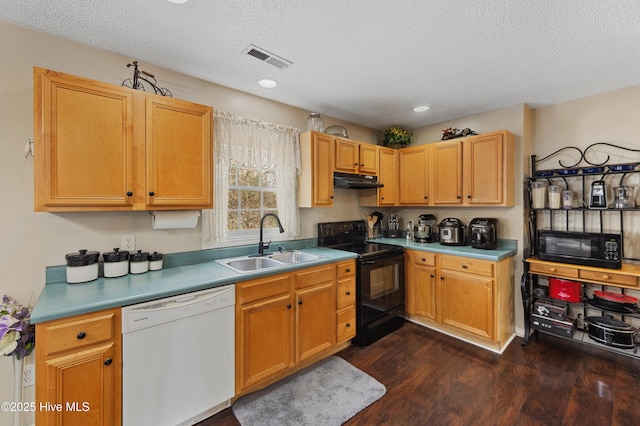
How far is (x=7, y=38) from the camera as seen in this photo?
164cm

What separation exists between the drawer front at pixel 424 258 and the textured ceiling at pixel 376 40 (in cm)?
171

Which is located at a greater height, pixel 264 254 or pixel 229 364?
pixel 264 254

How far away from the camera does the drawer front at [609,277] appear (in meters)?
2.21

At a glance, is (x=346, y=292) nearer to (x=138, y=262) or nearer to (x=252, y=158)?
(x=252, y=158)

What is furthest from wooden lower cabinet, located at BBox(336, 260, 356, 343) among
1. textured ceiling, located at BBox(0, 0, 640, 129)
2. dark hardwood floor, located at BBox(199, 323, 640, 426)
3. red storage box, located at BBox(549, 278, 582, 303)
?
red storage box, located at BBox(549, 278, 582, 303)

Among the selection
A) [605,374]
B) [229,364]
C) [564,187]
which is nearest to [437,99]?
[564,187]

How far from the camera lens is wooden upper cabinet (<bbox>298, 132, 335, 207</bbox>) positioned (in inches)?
110

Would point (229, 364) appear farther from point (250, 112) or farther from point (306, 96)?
point (306, 96)

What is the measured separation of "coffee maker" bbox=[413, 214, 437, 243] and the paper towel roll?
2.59m

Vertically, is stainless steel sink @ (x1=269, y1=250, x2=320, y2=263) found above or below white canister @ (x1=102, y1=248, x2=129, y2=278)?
below

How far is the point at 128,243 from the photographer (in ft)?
6.56

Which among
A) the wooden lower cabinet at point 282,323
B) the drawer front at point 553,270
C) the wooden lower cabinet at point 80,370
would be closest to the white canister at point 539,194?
the drawer front at point 553,270

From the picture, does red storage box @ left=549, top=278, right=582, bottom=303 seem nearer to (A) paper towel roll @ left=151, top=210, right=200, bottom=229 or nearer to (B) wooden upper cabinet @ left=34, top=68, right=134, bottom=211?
(A) paper towel roll @ left=151, top=210, right=200, bottom=229

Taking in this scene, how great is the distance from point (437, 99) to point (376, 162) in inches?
37.6
